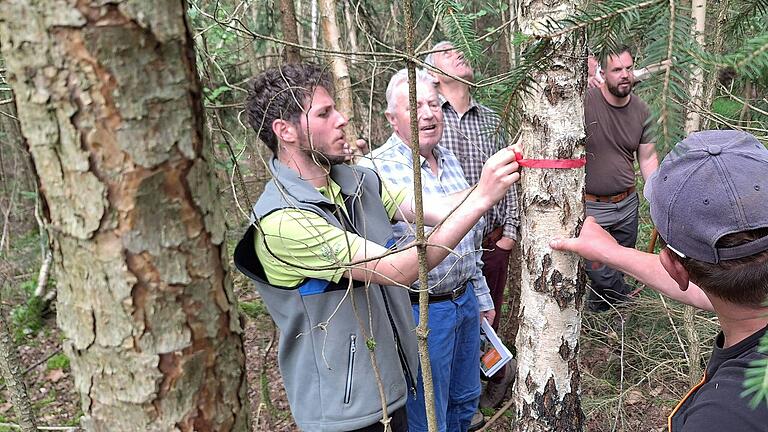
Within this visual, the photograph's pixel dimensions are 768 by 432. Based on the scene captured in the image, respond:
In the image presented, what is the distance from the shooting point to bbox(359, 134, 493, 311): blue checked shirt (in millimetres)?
2742

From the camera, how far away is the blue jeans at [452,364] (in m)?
2.73

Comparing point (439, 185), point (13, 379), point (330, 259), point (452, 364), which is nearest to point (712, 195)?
point (330, 259)

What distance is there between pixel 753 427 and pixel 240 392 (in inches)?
36.8

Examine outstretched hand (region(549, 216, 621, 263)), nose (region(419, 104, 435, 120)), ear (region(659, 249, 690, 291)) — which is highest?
nose (region(419, 104, 435, 120))

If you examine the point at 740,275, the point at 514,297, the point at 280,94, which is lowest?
the point at 514,297

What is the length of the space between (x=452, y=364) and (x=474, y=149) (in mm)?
1490

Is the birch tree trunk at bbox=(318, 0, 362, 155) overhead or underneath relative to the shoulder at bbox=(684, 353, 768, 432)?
overhead

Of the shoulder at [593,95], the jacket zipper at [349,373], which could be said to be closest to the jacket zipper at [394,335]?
the jacket zipper at [349,373]

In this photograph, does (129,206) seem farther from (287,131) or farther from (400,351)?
(400,351)

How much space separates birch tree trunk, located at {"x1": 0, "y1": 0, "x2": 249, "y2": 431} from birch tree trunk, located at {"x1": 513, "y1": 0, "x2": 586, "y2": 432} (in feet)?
4.31

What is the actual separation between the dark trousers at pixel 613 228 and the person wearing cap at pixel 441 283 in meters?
Result: 1.36

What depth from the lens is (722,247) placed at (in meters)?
1.15

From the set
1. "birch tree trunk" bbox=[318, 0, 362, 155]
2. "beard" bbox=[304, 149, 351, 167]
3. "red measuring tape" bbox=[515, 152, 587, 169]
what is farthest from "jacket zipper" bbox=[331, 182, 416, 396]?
"birch tree trunk" bbox=[318, 0, 362, 155]

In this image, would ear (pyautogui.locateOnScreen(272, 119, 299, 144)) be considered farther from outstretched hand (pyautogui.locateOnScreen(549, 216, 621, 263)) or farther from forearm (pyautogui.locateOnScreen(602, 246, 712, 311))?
forearm (pyautogui.locateOnScreen(602, 246, 712, 311))
